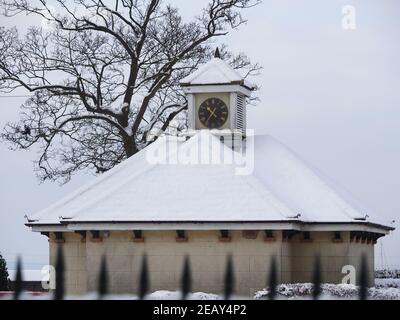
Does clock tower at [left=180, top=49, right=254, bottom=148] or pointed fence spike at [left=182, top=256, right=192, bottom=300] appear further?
clock tower at [left=180, top=49, right=254, bottom=148]

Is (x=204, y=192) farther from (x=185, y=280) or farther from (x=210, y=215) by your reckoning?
(x=185, y=280)

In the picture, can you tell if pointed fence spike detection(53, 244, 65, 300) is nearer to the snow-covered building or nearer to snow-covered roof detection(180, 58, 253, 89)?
the snow-covered building

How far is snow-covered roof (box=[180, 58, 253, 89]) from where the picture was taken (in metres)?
27.1

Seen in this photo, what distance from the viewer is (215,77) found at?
89.9 feet

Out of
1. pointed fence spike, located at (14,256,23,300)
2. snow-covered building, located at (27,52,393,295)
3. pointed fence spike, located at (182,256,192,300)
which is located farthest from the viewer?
snow-covered building, located at (27,52,393,295)

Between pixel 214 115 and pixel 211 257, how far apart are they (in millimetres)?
5200

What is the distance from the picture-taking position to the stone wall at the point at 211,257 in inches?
907

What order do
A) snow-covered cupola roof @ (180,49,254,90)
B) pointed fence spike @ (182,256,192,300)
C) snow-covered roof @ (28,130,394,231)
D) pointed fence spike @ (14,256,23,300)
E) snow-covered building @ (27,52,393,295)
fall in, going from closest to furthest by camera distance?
pointed fence spike @ (182,256,192,300)
pointed fence spike @ (14,256,23,300)
snow-covered building @ (27,52,393,295)
snow-covered roof @ (28,130,394,231)
snow-covered cupola roof @ (180,49,254,90)

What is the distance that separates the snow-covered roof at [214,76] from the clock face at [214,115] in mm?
568

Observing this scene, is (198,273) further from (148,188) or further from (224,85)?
(224,85)

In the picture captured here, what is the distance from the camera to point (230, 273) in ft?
21.7

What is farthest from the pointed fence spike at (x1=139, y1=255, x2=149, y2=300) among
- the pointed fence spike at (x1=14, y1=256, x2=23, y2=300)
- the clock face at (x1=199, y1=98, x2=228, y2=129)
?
the clock face at (x1=199, y1=98, x2=228, y2=129)

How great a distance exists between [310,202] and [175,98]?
48.9 ft
